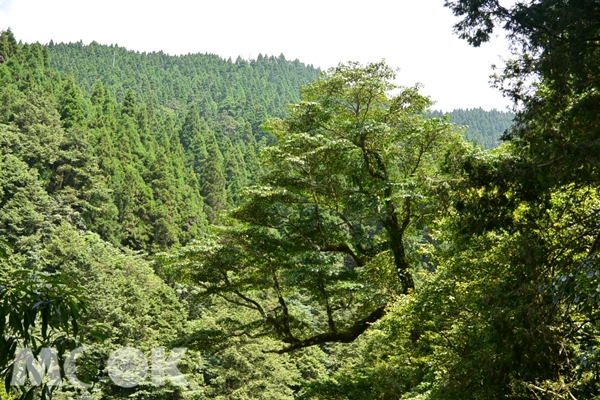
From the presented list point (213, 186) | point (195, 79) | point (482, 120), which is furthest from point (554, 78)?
point (482, 120)

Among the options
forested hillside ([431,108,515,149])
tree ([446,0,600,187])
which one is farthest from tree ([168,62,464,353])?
forested hillside ([431,108,515,149])

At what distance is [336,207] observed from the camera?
10.5 meters

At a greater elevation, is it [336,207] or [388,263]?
[336,207]

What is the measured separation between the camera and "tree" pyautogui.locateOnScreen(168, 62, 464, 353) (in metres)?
9.63

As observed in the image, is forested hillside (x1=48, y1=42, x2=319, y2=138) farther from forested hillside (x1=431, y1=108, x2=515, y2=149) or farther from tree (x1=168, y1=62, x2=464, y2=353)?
tree (x1=168, y1=62, x2=464, y2=353)

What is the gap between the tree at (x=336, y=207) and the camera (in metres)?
9.63

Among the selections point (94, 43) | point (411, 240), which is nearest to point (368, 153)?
point (411, 240)

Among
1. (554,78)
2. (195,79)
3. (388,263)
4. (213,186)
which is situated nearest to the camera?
(554,78)

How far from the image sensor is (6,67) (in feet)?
155

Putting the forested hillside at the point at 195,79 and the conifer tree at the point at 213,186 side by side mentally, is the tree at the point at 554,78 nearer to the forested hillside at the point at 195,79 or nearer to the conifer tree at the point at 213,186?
the conifer tree at the point at 213,186

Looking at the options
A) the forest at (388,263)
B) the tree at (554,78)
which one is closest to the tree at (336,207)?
the forest at (388,263)

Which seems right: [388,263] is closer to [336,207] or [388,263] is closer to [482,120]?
[336,207]

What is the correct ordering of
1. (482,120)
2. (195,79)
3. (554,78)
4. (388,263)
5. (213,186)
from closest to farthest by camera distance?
1. (554,78)
2. (388,263)
3. (213,186)
4. (195,79)
5. (482,120)

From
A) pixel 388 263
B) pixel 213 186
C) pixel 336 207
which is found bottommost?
pixel 388 263
